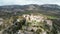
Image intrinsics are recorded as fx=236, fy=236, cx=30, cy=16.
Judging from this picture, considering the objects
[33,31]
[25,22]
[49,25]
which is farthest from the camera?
[49,25]

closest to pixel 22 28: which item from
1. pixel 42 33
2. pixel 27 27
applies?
pixel 27 27

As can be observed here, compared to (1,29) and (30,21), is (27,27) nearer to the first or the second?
(30,21)

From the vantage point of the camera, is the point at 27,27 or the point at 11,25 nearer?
the point at 27,27

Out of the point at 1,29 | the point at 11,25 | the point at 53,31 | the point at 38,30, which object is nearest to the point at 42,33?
the point at 38,30

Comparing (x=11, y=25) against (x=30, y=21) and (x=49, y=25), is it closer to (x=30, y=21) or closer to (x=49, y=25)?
(x=30, y=21)

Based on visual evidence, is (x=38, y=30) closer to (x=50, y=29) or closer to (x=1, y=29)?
(x=50, y=29)

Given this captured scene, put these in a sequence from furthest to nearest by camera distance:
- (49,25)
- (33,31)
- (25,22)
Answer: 1. (49,25)
2. (25,22)
3. (33,31)

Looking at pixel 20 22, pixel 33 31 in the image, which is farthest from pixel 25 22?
pixel 33 31

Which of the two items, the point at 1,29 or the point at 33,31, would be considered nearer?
the point at 33,31
